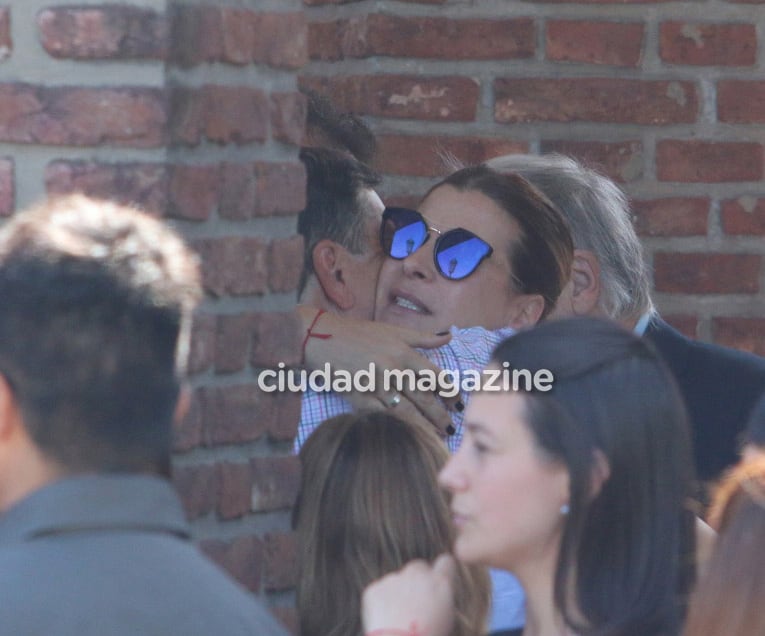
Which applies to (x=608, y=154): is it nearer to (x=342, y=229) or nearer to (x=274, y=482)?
(x=342, y=229)

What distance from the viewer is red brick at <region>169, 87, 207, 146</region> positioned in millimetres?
1971

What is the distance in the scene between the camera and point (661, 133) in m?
3.67

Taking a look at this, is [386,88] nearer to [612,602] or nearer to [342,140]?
[342,140]

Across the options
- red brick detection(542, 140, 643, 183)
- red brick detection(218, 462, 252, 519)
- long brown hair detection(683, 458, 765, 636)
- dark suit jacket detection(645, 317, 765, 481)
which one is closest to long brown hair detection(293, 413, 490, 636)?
red brick detection(218, 462, 252, 519)

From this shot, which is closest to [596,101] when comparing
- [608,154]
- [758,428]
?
[608,154]

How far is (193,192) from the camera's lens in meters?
2.01

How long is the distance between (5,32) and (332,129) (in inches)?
60.5

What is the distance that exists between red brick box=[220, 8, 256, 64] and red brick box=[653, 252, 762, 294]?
1.83 metres

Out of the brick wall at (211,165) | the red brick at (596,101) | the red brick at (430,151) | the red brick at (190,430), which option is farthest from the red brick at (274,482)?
the red brick at (596,101)

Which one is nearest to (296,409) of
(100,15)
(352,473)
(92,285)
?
(352,473)

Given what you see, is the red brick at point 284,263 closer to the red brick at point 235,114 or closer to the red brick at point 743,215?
the red brick at point 235,114

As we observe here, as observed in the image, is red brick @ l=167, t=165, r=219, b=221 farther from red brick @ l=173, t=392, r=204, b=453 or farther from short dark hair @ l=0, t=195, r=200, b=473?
short dark hair @ l=0, t=195, r=200, b=473

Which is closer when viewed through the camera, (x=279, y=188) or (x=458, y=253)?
(x=279, y=188)

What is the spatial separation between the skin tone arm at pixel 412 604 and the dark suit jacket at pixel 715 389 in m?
1.39
